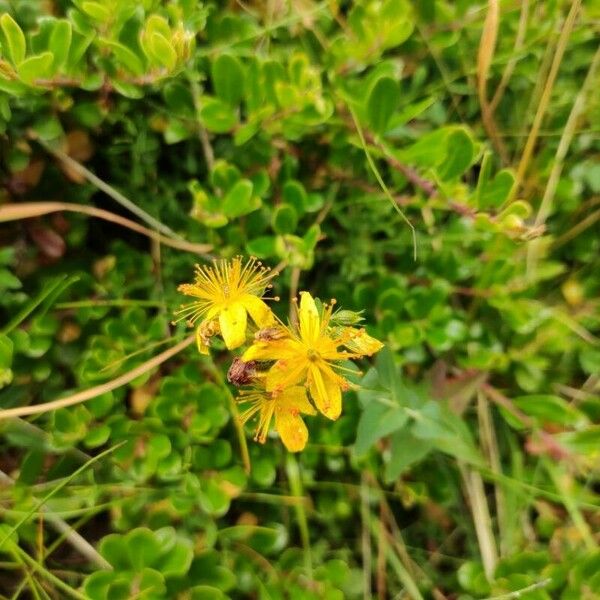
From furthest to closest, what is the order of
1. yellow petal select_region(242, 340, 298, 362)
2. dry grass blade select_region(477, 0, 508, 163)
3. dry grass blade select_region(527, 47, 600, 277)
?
1. dry grass blade select_region(527, 47, 600, 277)
2. dry grass blade select_region(477, 0, 508, 163)
3. yellow petal select_region(242, 340, 298, 362)

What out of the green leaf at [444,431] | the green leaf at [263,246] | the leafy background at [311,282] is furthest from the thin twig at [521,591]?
the green leaf at [263,246]

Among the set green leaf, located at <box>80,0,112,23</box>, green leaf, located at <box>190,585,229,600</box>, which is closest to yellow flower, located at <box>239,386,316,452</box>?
green leaf, located at <box>190,585,229,600</box>

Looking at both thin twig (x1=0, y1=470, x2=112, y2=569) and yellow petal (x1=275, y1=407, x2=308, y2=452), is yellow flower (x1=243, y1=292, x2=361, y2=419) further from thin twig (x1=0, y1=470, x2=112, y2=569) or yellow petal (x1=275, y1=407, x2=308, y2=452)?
thin twig (x1=0, y1=470, x2=112, y2=569)

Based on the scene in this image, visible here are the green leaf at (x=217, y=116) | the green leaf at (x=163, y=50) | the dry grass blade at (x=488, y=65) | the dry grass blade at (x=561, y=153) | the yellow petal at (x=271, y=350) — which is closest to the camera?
the yellow petal at (x=271, y=350)

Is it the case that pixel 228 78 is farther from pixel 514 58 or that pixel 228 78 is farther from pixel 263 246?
pixel 514 58

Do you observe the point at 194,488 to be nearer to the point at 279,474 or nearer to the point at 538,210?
the point at 279,474

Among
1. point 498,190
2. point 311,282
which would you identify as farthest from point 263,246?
point 498,190

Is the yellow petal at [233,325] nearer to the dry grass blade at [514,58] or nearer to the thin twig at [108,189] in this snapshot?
the thin twig at [108,189]
